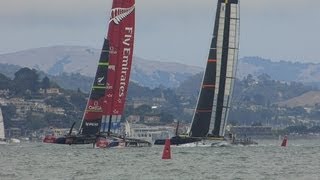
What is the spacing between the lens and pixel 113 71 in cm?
9206

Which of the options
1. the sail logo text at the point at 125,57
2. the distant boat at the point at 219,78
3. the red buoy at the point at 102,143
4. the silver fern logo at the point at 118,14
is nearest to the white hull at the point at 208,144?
the distant boat at the point at 219,78

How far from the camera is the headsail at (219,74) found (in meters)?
88.2

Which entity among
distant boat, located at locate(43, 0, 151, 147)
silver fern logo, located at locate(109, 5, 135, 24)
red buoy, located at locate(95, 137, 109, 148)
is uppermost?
silver fern logo, located at locate(109, 5, 135, 24)

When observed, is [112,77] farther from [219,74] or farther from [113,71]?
[219,74]

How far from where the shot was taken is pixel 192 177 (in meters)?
48.9

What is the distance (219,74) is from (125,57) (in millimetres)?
7704

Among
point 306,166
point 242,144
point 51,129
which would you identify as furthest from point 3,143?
point 306,166

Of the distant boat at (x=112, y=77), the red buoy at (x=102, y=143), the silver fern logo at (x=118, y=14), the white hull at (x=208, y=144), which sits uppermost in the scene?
the silver fern logo at (x=118, y=14)

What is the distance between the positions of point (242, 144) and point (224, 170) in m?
40.3

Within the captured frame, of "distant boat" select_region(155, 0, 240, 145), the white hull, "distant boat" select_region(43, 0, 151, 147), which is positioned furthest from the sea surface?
"distant boat" select_region(43, 0, 151, 147)

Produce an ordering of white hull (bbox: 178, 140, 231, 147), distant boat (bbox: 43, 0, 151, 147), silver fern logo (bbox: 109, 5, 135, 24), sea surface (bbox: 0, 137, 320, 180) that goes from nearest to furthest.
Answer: sea surface (bbox: 0, 137, 320, 180) < white hull (bbox: 178, 140, 231, 147) < distant boat (bbox: 43, 0, 151, 147) < silver fern logo (bbox: 109, 5, 135, 24)

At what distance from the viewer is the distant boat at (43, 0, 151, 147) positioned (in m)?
90.5

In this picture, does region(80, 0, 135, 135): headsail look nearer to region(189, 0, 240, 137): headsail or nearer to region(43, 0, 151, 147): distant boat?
region(43, 0, 151, 147): distant boat

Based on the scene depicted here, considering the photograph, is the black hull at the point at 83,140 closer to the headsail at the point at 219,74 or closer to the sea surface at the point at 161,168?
the headsail at the point at 219,74
